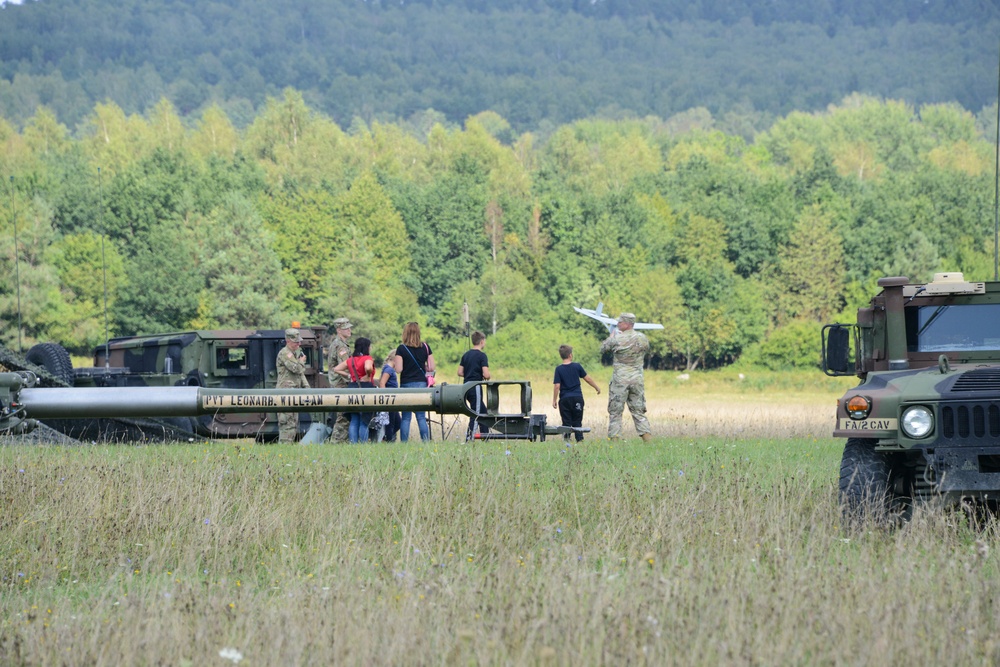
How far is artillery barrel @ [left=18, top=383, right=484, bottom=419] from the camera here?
6113 mm

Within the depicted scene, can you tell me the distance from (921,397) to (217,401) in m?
4.82


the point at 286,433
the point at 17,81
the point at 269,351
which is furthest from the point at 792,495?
the point at 17,81

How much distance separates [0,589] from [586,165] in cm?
11338

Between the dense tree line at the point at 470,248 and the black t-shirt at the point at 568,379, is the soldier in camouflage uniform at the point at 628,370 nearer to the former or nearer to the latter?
the black t-shirt at the point at 568,379

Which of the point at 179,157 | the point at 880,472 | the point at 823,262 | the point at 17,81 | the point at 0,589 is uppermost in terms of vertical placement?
the point at 17,81

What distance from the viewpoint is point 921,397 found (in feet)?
28.6

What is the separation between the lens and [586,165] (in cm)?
11956

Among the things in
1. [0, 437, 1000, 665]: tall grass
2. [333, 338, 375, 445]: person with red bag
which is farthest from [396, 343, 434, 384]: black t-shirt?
[0, 437, 1000, 665]: tall grass

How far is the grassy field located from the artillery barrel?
0.93 m

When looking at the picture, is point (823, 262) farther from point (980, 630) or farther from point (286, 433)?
point (980, 630)

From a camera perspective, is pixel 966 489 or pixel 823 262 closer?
pixel 966 489

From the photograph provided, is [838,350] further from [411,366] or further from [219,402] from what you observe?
[411,366]

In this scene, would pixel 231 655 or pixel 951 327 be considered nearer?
pixel 231 655

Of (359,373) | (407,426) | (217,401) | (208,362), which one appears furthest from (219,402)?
(208,362)
